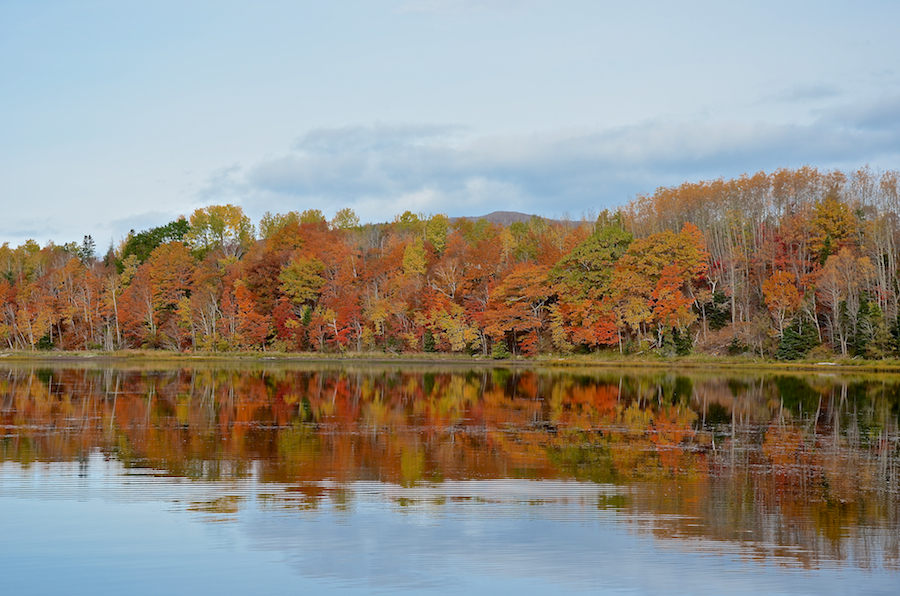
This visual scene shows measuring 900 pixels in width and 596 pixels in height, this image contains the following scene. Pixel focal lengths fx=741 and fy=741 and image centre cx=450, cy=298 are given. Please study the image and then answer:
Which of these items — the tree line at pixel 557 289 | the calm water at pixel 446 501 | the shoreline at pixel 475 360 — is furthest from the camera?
the tree line at pixel 557 289

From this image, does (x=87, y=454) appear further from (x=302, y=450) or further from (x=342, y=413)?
(x=342, y=413)

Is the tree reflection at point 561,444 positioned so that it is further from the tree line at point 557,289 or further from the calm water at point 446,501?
the tree line at point 557,289

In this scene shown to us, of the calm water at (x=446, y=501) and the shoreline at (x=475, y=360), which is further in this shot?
the shoreline at (x=475, y=360)

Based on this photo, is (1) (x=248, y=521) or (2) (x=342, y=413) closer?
(1) (x=248, y=521)

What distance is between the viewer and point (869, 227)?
55000mm


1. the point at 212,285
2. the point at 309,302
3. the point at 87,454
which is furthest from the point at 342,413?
the point at 212,285

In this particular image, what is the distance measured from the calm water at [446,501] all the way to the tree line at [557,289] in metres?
30.5

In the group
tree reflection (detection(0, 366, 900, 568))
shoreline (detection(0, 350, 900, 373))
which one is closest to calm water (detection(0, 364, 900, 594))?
tree reflection (detection(0, 366, 900, 568))

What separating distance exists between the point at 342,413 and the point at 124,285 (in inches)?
2695

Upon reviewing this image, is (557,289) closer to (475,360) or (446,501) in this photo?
(475,360)

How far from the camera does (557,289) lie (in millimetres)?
58719

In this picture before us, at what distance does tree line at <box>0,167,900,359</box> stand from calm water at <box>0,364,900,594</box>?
3048 cm

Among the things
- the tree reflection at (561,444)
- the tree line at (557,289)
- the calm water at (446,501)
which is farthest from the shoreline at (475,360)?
the calm water at (446,501)

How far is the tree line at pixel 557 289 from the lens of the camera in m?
53.2
